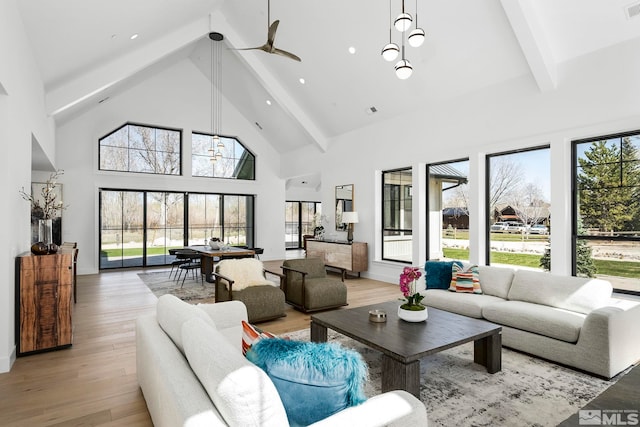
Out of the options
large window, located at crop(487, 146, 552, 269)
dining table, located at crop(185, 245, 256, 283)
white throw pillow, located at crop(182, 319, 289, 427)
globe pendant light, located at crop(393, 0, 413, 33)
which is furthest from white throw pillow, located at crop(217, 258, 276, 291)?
large window, located at crop(487, 146, 552, 269)

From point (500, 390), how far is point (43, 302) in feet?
14.3

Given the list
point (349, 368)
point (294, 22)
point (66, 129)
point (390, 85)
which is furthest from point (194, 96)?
point (349, 368)

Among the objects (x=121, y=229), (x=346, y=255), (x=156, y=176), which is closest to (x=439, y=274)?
(x=346, y=255)

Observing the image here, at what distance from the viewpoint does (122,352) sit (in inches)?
142

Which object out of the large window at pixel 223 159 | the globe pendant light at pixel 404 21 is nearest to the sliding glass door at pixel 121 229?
the large window at pixel 223 159

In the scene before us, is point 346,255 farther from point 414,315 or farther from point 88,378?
point 88,378

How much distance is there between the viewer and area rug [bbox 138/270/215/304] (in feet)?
19.3

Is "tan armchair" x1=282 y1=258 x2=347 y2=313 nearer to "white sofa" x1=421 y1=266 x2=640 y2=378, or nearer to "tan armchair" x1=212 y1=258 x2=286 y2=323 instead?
"tan armchair" x1=212 y1=258 x2=286 y2=323

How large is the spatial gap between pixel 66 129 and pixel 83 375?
7.33 meters

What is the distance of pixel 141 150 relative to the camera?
9266mm

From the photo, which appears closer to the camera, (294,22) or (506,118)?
(506,118)

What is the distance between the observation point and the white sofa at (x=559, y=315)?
301cm

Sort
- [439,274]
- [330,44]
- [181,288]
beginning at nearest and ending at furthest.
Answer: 1. [439,274]
2. [330,44]
3. [181,288]

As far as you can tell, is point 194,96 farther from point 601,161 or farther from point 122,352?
point 601,161
